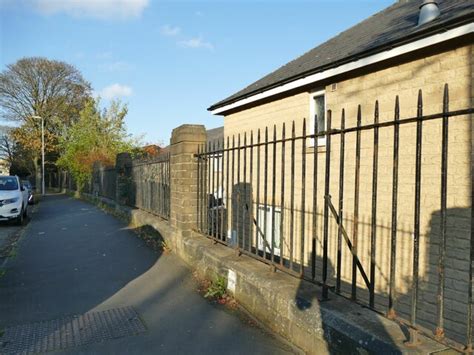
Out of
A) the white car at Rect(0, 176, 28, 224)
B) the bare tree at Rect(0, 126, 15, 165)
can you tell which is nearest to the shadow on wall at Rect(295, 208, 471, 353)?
the white car at Rect(0, 176, 28, 224)

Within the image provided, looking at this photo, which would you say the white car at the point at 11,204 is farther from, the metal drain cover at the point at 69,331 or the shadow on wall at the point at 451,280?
the shadow on wall at the point at 451,280

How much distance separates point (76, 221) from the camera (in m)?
12.3

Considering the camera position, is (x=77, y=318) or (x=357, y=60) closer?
(x=77, y=318)

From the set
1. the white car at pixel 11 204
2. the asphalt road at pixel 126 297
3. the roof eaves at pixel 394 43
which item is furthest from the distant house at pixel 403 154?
the white car at pixel 11 204

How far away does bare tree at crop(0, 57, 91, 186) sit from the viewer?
→ 113 ft

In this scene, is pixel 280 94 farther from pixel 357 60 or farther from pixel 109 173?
pixel 109 173

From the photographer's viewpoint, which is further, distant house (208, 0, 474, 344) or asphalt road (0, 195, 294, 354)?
distant house (208, 0, 474, 344)

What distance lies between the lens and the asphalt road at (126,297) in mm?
3510

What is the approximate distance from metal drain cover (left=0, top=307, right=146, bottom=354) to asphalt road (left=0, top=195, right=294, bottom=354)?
9 centimetres

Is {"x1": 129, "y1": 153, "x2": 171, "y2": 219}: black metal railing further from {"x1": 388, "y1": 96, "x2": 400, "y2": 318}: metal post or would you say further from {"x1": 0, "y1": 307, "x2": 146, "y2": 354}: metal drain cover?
{"x1": 388, "y1": 96, "x2": 400, "y2": 318}: metal post

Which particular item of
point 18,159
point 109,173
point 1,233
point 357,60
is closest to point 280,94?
point 357,60

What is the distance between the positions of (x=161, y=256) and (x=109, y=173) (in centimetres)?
996

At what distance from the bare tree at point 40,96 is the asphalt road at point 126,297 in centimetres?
3080

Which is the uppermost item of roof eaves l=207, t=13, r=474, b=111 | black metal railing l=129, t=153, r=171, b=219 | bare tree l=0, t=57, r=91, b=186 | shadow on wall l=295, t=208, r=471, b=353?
bare tree l=0, t=57, r=91, b=186
